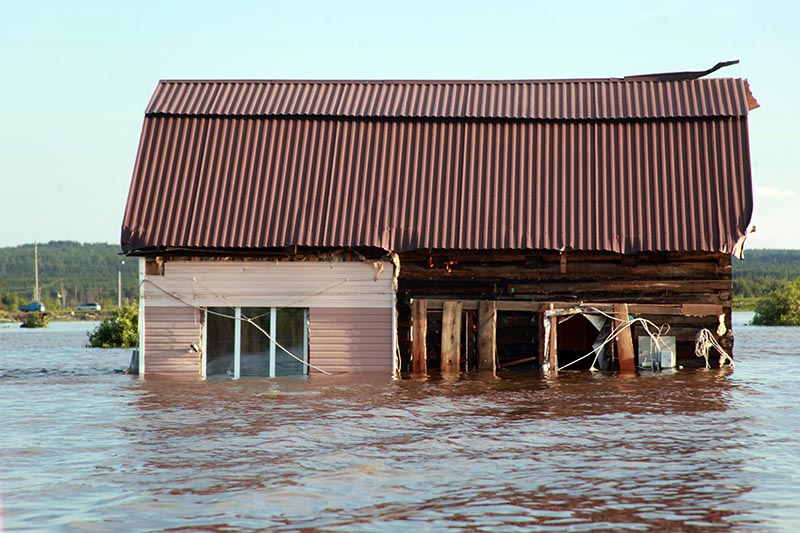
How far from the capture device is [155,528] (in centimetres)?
903

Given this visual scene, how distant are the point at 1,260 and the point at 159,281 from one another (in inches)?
6039

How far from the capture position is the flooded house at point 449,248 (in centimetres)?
2277

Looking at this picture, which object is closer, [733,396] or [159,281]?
[733,396]

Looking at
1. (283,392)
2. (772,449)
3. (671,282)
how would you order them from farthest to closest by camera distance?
(671,282)
(283,392)
(772,449)

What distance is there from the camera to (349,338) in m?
22.9

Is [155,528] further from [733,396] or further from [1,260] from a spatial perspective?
[1,260]

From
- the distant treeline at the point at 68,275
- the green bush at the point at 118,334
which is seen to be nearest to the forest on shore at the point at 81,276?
the distant treeline at the point at 68,275

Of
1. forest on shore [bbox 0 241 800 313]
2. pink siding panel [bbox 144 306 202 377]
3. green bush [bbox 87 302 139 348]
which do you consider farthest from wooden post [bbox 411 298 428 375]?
forest on shore [bbox 0 241 800 313]

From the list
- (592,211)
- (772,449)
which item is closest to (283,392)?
(592,211)

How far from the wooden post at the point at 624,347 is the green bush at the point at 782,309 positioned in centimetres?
3234

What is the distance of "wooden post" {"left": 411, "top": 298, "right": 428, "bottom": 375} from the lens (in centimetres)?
2270

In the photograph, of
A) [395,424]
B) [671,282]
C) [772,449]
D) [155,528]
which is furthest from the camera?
[671,282]

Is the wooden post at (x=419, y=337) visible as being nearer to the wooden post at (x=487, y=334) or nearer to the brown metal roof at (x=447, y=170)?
the wooden post at (x=487, y=334)

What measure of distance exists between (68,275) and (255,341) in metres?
139
